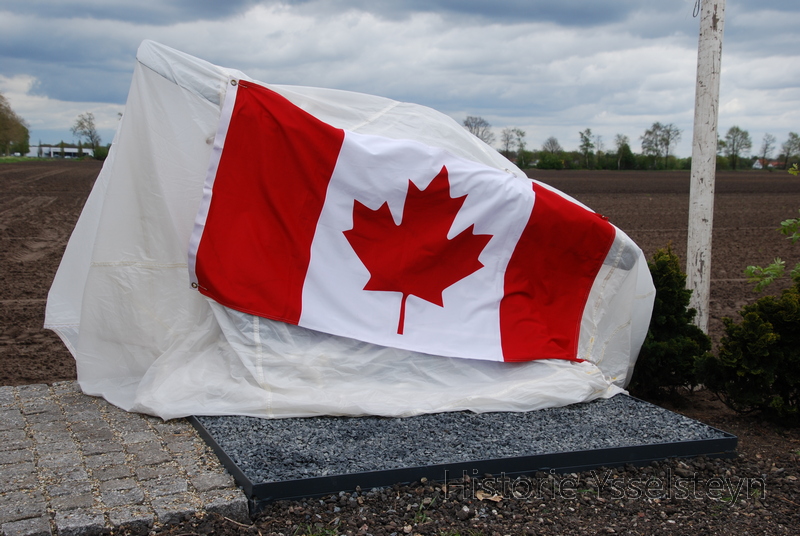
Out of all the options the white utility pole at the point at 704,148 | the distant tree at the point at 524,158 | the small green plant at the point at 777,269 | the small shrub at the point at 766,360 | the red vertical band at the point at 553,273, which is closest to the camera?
the small shrub at the point at 766,360

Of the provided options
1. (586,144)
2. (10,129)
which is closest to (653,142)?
(586,144)

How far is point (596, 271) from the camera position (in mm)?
5168

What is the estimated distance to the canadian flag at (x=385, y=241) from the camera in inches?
172

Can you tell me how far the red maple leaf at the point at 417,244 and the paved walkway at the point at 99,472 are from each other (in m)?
1.58

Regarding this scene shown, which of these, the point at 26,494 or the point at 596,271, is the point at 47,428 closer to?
the point at 26,494

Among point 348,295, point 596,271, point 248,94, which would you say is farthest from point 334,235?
point 596,271

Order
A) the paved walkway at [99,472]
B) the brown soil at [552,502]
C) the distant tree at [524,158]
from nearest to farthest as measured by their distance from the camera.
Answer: the paved walkway at [99,472] < the brown soil at [552,502] < the distant tree at [524,158]

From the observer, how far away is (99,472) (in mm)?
3402

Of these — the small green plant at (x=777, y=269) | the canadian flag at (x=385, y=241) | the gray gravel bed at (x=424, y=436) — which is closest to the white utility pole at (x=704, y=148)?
the small green plant at (x=777, y=269)

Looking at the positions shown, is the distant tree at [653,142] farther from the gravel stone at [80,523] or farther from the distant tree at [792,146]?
the gravel stone at [80,523]

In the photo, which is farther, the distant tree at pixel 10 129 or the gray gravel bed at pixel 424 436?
the distant tree at pixel 10 129

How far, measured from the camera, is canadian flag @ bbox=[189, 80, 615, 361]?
4.38 m

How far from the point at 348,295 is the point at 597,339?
1.89 m

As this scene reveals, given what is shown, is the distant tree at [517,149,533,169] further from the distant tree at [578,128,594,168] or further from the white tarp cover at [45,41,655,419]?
the white tarp cover at [45,41,655,419]
